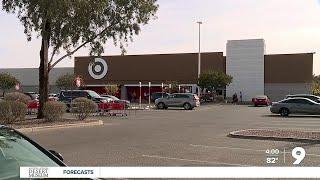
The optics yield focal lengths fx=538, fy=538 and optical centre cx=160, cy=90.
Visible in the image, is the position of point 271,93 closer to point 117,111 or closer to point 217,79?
point 217,79

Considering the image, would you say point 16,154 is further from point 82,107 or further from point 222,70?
point 222,70

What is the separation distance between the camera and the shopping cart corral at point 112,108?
34719 mm

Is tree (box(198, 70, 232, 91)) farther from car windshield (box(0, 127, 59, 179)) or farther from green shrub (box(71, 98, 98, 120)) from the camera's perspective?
car windshield (box(0, 127, 59, 179))

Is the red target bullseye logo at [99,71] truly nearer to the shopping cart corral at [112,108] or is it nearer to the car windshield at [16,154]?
the shopping cart corral at [112,108]

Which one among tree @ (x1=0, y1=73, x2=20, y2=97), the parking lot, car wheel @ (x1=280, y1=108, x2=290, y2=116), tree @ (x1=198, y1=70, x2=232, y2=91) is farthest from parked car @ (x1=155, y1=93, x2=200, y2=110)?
tree @ (x1=0, y1=73, x2=20, y2=97)

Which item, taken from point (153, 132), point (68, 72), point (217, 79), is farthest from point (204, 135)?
point (68, 72)

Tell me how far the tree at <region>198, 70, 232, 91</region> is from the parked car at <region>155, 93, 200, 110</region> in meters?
19.8

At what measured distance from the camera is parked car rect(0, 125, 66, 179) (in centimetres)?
501

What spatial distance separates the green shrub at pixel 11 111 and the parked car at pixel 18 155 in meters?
17.0

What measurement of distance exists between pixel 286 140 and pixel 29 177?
551 inches

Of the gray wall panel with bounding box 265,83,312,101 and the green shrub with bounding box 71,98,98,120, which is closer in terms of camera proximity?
the green shrub with bounding box 71,98,98,120

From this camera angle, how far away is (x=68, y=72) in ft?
297

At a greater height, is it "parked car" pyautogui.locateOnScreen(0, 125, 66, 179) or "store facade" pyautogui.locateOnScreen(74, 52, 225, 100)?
"store facade" pyautogui.locateOnScreen(74, 52, 225, 100)

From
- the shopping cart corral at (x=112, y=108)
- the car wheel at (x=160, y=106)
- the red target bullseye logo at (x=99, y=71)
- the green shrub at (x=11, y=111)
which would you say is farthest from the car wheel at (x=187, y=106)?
the red target bullseye logo at (x=99, y=71)
